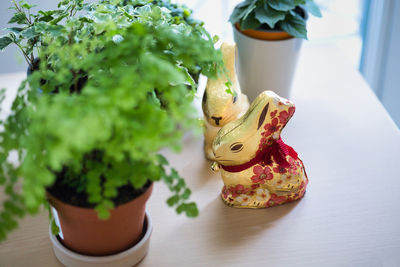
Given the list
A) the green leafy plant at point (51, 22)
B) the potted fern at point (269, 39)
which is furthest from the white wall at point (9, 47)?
the potted fern at point (269, 39)

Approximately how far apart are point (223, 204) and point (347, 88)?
52 centimetres

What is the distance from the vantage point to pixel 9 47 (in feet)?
4.62

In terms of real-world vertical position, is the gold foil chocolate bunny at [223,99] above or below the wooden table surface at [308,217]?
above

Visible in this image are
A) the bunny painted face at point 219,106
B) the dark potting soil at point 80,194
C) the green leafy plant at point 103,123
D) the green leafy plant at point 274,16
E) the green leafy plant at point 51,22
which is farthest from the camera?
the green leafy plant at point 274,16

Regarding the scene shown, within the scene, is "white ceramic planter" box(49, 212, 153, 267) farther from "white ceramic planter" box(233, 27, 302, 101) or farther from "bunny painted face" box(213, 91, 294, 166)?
"white ceramic planter" box(233, 27, 302, 101)

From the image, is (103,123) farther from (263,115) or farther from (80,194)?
(263,115)

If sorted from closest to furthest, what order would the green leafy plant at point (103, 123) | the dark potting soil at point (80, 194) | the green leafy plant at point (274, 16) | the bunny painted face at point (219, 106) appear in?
the green leafy plant at point (103, 123) < the dark potting soil at point (80, 194) < the bunny painted face at point (219, 106) < the green leafy plant at point (274, 16)

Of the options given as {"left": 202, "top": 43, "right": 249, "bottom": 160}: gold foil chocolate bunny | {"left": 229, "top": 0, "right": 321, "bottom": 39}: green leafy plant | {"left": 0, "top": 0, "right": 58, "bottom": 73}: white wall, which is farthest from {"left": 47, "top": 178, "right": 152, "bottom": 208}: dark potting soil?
{"left": 0, "top": 0, "right": 58, "bottom": 73}: white wall

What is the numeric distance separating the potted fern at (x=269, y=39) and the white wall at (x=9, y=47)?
20.2 inches

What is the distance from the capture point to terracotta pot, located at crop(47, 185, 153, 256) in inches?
27.9

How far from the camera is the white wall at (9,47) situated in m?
1.27

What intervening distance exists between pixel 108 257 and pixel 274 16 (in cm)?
63

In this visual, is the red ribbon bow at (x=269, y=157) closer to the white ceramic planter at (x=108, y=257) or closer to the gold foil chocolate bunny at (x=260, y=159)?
the gold foil chocolate bunny at (x=260, y=159)

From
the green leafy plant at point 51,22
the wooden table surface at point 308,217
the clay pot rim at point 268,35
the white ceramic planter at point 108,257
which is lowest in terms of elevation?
the wooden table surface at point 308,217
